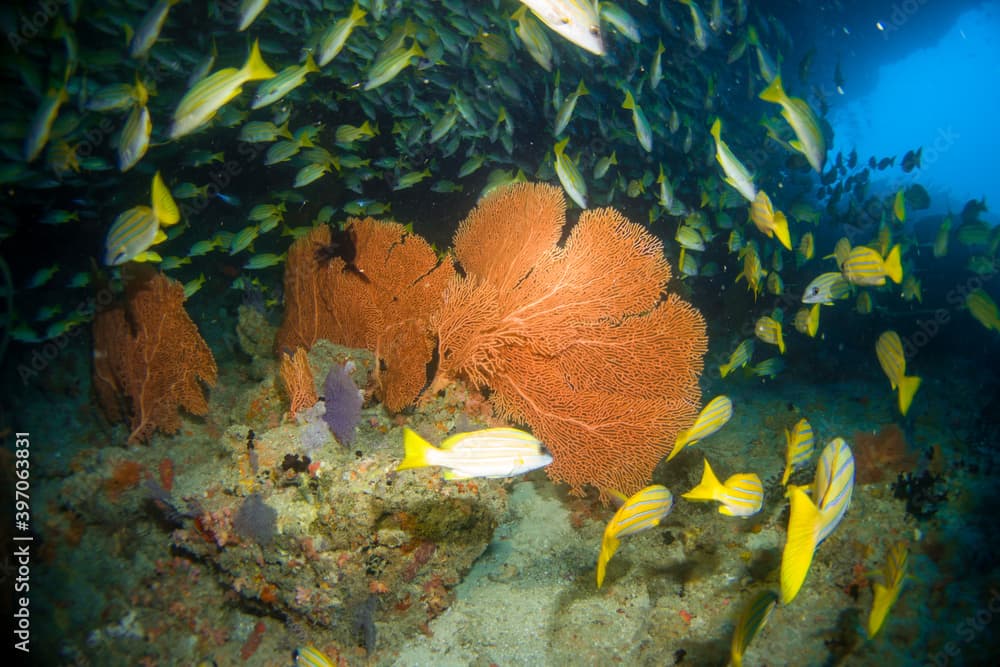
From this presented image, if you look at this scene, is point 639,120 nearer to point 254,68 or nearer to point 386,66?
point 386,66

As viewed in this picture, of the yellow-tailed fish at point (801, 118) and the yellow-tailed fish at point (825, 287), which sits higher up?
the yellow-tailed fish at point (801, 118)

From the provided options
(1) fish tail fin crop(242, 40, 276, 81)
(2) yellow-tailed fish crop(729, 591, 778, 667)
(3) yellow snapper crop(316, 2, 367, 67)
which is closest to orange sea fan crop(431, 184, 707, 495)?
(2) yellow-tailed fish crop(729, 591, 778, 667)

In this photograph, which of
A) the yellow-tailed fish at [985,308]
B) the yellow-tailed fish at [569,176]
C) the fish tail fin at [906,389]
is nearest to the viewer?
the fish tail fin at [906,389]

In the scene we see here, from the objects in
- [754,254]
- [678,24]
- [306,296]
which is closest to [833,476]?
[754,254]

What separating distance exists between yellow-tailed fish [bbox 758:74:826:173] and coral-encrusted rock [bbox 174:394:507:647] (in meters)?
3.98

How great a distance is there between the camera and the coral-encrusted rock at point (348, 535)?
3006 mm

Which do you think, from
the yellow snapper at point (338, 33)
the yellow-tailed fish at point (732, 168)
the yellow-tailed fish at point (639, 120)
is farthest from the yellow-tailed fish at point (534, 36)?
the yellow-tailed fish at point (732, 168)

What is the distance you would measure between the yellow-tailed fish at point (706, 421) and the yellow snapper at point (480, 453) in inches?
65.4

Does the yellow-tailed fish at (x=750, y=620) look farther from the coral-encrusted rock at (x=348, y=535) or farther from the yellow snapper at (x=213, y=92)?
the yellow snapper at (x=213, y=92)

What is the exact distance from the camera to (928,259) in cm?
1352

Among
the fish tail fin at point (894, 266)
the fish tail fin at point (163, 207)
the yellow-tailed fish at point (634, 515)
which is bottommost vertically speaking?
the yellow-tailed fish at point (634, 515)

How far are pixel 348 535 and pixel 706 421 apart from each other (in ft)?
9.18

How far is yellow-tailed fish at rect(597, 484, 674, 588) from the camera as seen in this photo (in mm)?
2709

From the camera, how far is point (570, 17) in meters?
2.32
